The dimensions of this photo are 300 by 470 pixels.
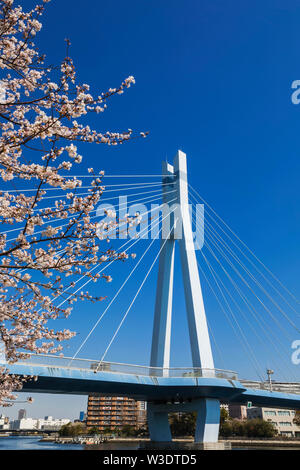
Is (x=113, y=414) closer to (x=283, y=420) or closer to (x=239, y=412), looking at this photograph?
(x=239, y=412)

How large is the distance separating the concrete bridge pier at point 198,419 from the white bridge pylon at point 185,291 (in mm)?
3659

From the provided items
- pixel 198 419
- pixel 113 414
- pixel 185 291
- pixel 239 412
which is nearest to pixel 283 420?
pixel 239 412

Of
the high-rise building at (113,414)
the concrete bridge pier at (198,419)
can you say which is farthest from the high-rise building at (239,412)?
the concrete bridge pier at (198,419)

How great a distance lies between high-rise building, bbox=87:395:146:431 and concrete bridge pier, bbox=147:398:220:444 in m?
70.8

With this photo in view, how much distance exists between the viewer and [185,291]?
23953mm

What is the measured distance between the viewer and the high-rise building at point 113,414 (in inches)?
3575

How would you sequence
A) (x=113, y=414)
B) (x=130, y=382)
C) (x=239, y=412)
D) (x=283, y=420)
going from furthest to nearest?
(x=239, y=412) → (x=113, y=414) → (x=283, y=420) → (x=130, y=382)

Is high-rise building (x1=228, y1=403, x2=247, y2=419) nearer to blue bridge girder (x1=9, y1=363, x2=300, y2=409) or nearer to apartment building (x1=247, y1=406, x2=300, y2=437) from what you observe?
apartment building (x1=247, y1=406, x2=300, y2=437)

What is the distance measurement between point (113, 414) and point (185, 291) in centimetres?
8029

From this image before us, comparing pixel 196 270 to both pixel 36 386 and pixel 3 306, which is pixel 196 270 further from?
pixel 3 306

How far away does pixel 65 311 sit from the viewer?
5434 mm

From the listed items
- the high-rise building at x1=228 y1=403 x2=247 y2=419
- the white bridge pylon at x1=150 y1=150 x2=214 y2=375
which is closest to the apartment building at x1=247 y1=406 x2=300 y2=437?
the high-rise building at x1=228 y1=403 x2=247 y2=419
